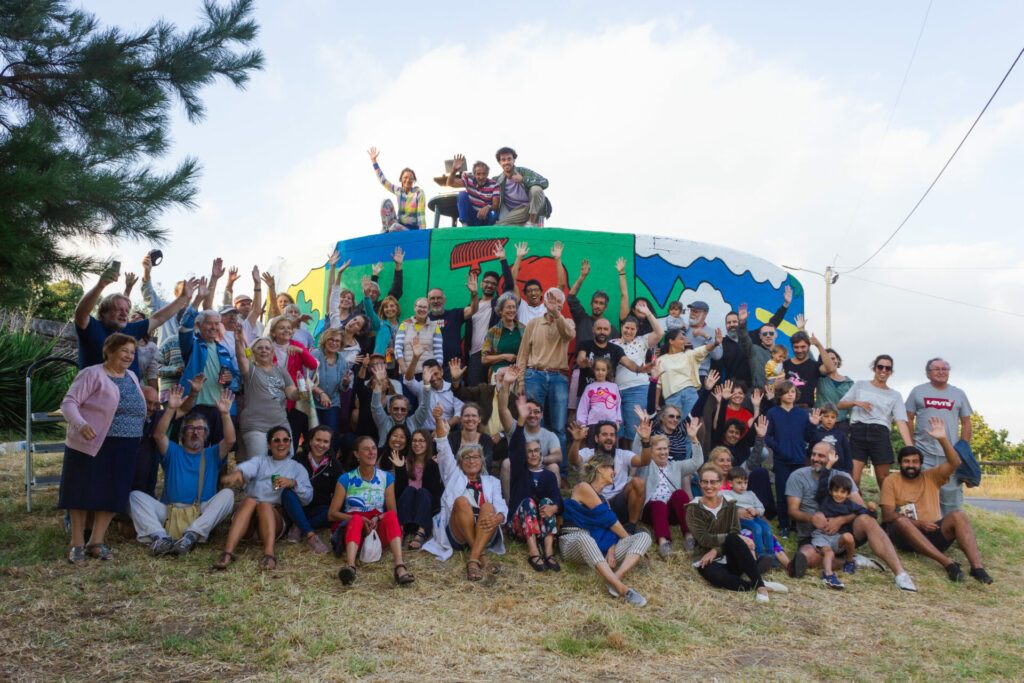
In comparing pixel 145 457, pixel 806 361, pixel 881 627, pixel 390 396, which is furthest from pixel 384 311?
pixel 881 627

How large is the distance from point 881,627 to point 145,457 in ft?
21.2

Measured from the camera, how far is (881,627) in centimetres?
614

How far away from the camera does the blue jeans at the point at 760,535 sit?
7230mm

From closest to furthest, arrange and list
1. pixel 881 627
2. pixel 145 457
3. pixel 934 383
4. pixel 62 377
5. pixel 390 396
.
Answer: pixel 881 627
pixel 145 457
pixel 390 396
pixel 934 383
pixel 62 377

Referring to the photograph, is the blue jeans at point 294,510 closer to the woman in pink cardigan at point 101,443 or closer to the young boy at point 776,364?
the woman in pink cardigan at point 101,443

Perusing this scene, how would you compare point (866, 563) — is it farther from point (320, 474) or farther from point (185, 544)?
point (185, 544)

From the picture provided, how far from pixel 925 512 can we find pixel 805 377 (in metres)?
2.24

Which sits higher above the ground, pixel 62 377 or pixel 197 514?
pixel 62 377

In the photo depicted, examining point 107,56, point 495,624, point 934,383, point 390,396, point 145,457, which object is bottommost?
point 495,624

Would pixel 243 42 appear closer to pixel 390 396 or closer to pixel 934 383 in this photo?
pixel 390 396

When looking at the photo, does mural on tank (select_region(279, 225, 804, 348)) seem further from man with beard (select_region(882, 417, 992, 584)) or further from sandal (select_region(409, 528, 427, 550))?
sandal (select_region(409, 528, 427, 550))

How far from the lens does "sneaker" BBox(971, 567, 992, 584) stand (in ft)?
24.9

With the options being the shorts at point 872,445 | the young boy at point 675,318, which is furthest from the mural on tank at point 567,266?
the shorts at point 872,445

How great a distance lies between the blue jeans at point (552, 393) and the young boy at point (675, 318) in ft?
6.60
